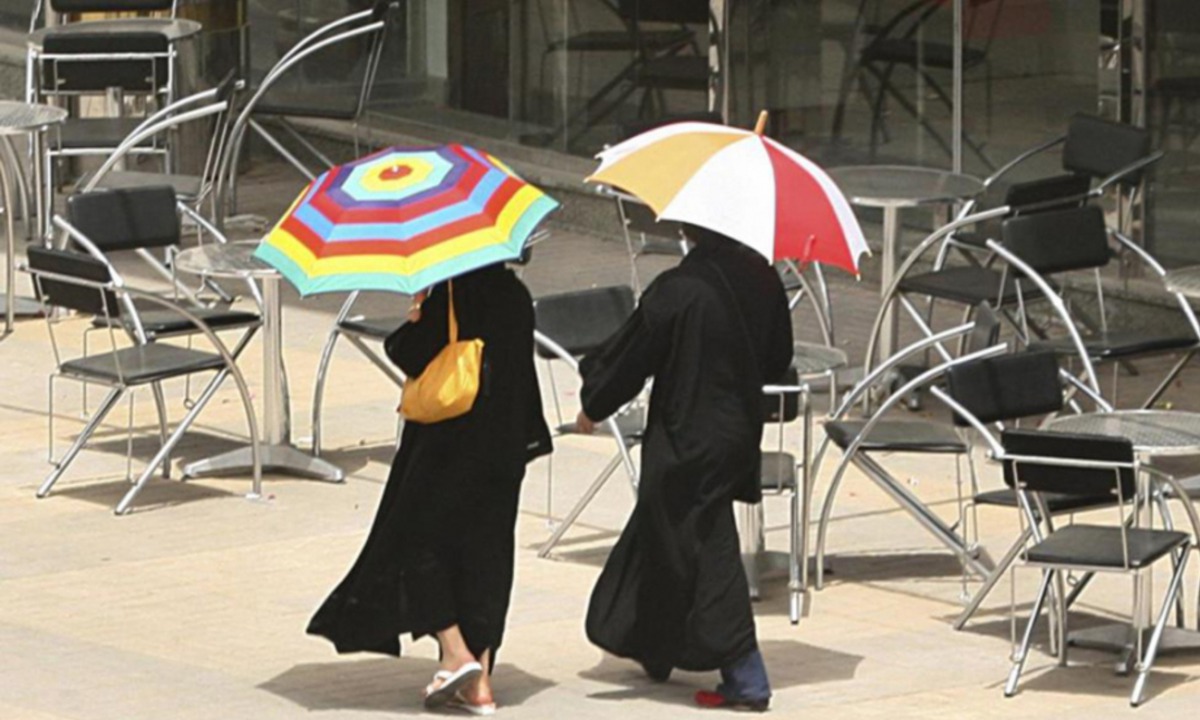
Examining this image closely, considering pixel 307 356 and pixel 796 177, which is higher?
pixel 796 177

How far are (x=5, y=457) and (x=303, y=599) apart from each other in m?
2.67

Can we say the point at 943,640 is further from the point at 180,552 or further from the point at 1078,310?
the point at 1078,310

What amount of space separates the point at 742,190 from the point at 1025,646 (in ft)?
5.23

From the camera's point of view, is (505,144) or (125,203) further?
→ (505,144)

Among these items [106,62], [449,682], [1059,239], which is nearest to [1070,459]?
[449,682]

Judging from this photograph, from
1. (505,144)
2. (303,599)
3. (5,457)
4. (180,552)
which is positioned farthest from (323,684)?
(505,144)

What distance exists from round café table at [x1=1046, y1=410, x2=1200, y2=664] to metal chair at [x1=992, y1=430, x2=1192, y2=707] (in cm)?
15

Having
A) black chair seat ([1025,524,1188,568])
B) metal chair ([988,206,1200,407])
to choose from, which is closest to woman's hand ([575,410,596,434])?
black chair seat ([1025,524,1188,568])

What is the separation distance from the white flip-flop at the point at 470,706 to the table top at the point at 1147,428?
1.94 m

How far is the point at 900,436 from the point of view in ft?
33.2

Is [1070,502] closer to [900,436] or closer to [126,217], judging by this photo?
[900,436]

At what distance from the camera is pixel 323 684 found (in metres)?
8.84

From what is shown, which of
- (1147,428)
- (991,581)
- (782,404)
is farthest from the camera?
(782,404)

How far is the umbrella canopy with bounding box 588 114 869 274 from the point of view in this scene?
8.41m
